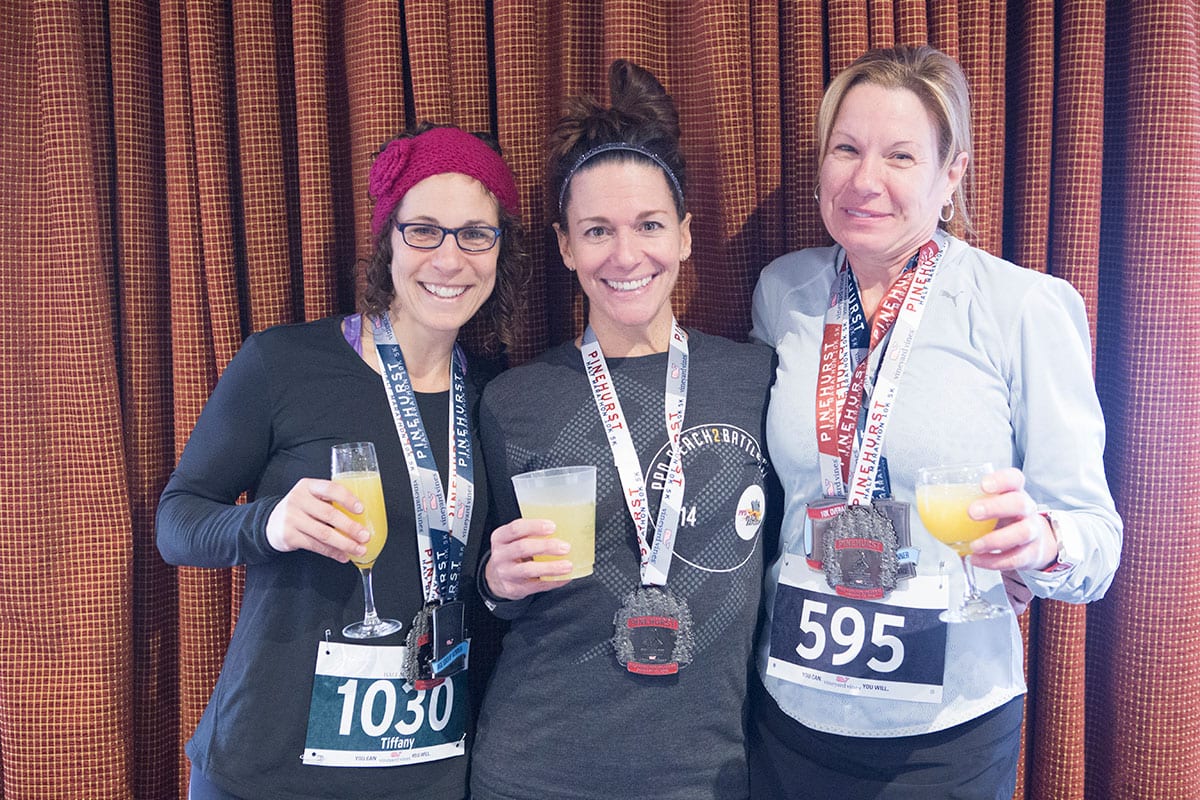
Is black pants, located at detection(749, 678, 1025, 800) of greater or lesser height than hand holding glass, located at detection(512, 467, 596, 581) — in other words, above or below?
below

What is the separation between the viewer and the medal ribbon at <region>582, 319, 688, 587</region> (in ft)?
5.98

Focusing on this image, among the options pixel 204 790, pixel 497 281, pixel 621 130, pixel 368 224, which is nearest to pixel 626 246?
pixel 621 130

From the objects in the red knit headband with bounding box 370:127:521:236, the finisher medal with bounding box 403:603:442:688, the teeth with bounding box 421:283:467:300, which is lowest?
the finisher medal with bounding box 403:603:442:688

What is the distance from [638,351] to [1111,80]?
5.10 feet

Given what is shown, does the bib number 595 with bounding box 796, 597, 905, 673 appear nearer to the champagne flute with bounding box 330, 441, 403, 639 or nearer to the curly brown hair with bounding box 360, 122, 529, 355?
the champagne flute with bounding box 330, 441, 403, 639

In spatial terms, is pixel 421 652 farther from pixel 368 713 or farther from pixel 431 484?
pixel 431 484

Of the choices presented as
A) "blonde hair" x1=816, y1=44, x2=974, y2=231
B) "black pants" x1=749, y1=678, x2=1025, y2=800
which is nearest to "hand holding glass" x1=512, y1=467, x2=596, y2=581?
"black pants" x1=749, y1=678, x2=1025, y2=800

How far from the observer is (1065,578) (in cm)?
161

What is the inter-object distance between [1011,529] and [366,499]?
1.16 m

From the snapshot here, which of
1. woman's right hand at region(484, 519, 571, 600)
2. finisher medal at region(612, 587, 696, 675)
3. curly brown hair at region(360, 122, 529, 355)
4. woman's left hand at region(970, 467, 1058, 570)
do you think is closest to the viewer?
woman's left hand at region(970, 467, 1058, 570)

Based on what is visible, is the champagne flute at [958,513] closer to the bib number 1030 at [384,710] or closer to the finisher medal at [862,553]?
the finisher medal at [862,553]

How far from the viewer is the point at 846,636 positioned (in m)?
1.77

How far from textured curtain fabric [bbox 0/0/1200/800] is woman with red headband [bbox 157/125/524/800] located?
14.2 inches

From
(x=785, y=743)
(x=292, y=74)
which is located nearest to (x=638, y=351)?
(x=785, y=743)
